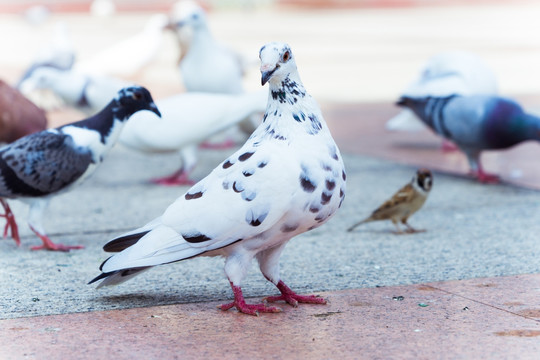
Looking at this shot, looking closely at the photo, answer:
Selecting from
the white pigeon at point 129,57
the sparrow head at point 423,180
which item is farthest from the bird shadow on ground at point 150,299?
the white pigeon at point 129,57

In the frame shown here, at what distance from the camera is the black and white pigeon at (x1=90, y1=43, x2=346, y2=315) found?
379 cm

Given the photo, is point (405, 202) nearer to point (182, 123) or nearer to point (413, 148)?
point (182, 123)

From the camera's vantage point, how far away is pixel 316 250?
5.30m

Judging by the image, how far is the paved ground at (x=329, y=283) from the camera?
3.60m

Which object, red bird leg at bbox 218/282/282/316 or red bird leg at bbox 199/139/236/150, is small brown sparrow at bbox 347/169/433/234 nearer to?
red bird leg at bbox 218/282/282/316

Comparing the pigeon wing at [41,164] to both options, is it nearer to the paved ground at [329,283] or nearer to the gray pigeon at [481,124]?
the paved ground at [329,283]

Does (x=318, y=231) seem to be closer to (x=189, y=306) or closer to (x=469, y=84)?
(x=189, y=306)

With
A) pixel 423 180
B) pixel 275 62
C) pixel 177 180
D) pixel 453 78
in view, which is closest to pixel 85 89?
pixel 177 180

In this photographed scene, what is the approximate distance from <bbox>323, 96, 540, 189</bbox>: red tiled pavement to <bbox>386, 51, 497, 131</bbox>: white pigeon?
0.47 m

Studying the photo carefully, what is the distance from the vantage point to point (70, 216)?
6379 mm

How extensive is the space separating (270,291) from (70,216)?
240 centimetres

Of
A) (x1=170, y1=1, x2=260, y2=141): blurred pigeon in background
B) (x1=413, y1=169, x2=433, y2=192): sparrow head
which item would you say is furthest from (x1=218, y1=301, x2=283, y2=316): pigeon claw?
(x1=170, y1=1, x2=260, y2=141): blurred pigeon in background

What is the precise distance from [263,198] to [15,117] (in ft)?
12.5

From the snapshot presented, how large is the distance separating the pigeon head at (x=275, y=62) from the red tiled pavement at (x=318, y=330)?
40.6 inches
